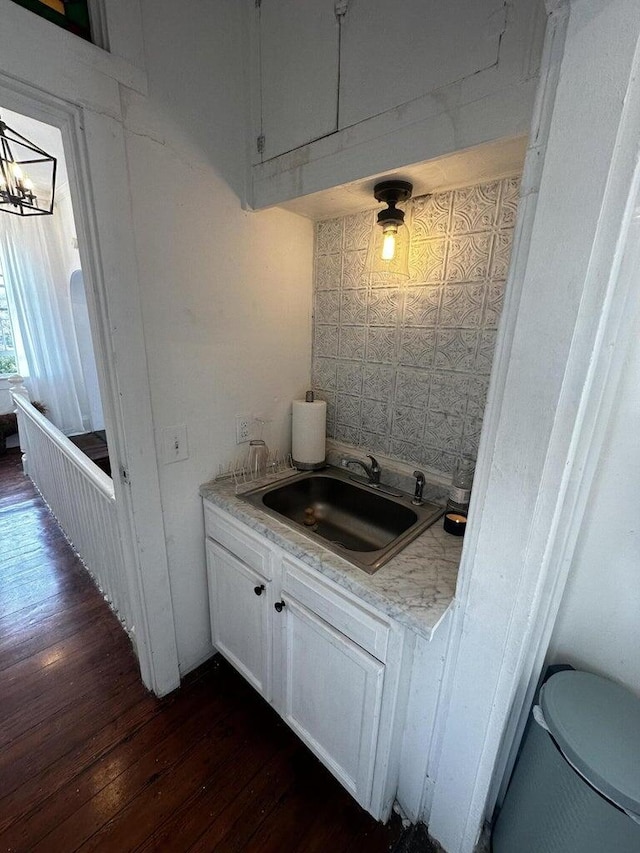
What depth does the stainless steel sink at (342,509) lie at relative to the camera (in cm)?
134

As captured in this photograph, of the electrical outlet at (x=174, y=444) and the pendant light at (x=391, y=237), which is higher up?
the pendant light at (x=391, y=237)

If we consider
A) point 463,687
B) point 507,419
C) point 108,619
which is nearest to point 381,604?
point 463,687

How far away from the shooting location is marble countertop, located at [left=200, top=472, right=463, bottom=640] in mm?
836

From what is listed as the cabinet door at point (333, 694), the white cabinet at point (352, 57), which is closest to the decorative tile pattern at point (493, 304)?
the white cabinet at point (352, 57)

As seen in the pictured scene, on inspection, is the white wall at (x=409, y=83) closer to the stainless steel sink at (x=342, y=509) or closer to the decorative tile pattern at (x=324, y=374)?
the decorative tile pattern at (x=324, y=374)

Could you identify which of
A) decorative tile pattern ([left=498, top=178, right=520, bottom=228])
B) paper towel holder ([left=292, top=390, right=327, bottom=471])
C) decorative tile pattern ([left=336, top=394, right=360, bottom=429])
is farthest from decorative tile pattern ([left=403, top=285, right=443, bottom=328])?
paper towel holder ([left=292, top=390, right=327, bottom=471])

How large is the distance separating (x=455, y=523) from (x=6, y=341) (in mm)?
5323

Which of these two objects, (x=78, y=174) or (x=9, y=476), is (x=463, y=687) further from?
(x=9, y=476)

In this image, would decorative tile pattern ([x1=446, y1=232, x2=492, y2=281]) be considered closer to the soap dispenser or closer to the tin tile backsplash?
the tin tile backsplash

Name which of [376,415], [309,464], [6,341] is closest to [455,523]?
[376,415]

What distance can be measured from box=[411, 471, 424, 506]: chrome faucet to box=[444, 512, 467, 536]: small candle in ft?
0.61

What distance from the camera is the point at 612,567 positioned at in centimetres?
87

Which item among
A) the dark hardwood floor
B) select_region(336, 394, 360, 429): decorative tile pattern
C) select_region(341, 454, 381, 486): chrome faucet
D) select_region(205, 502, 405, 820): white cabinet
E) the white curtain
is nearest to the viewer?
select_region(205, 502, 405, 820): white cabinet

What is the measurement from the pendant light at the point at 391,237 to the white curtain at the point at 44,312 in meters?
4.39
